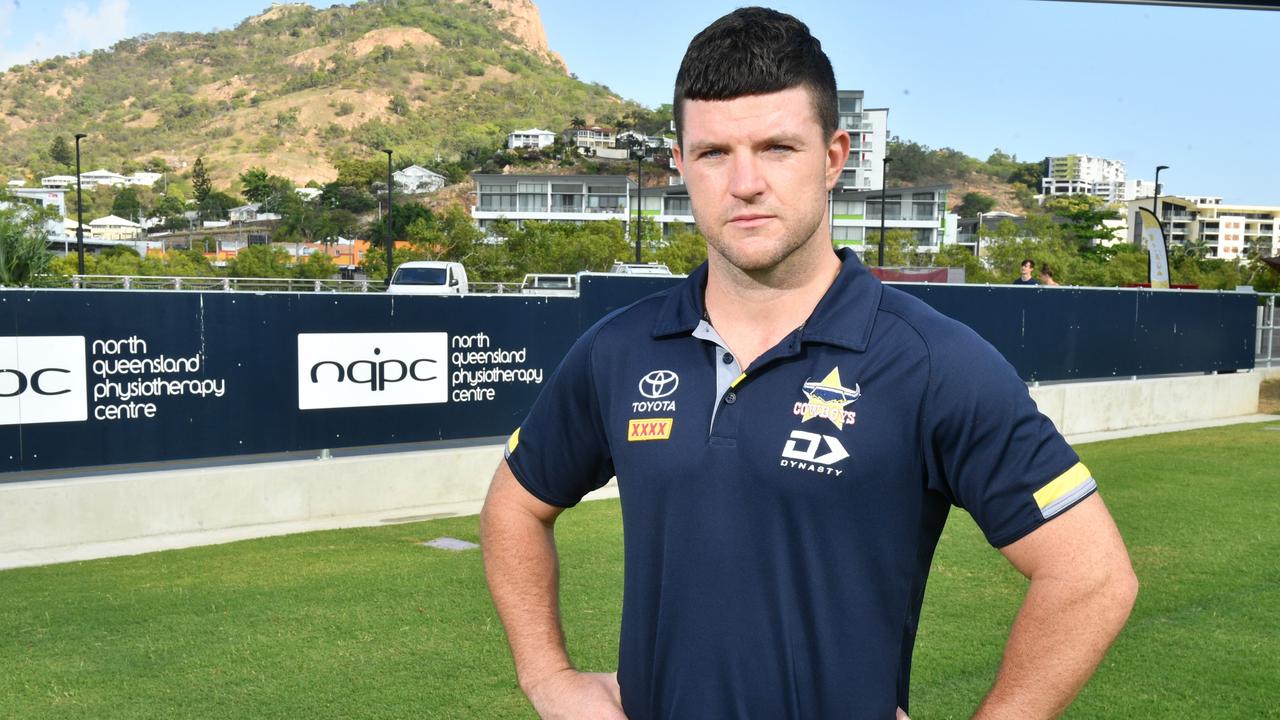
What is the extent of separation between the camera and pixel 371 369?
11.4m

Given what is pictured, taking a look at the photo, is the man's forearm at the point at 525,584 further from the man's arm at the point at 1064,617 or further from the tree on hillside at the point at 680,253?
the tree on hillside at the point at 680,253

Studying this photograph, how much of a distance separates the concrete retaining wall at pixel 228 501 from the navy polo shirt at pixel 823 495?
852 centimetres

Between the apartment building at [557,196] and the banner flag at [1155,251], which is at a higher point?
the apartment building at [557,196]

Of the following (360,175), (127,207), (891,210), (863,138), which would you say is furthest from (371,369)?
(127,207)

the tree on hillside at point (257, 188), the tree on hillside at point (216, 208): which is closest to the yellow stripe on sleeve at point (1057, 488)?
the tree on hillside at point (257, 188)

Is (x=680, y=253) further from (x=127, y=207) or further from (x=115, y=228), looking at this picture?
(x=127, y=207)

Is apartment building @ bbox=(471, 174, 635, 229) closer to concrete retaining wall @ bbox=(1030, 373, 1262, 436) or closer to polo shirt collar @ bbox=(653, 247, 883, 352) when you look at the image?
concrete retaining wall @ bbox=(1030, 373, 1262, 436)

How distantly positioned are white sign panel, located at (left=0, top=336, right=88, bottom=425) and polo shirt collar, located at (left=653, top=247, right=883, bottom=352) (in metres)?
8.79

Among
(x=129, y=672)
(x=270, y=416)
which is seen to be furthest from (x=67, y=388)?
(x=129, y=672)

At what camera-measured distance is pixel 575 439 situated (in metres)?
2.35

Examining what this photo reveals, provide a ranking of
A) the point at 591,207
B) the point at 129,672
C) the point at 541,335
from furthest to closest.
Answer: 1. the point at 591,207
2. the point at 541,335
3. the point at 129,672

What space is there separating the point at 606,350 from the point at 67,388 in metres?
8.82

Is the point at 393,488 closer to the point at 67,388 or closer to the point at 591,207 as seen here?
the point at 67,388

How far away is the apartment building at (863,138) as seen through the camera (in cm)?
16625
